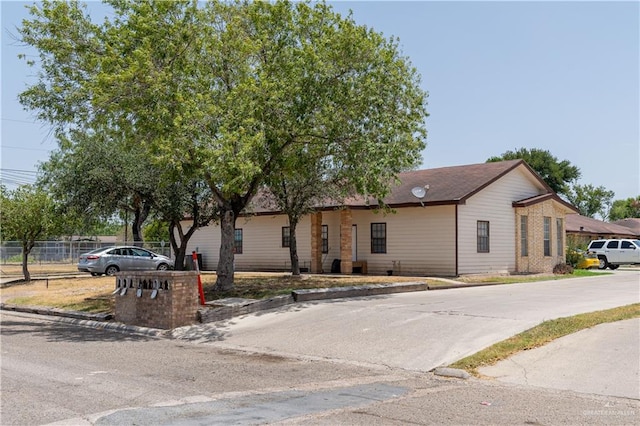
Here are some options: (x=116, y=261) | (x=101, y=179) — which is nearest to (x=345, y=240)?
(x=116, y=261)

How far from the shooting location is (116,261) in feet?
101

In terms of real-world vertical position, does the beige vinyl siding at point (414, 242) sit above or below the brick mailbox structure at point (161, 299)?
above

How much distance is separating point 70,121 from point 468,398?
14.4 metres

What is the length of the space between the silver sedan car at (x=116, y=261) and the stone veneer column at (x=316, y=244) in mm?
8014

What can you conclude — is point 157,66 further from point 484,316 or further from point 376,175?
point 484,316

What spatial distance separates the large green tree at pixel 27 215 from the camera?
1039 inches

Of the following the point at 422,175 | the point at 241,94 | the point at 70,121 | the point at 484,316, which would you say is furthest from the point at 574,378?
the point at 422,175

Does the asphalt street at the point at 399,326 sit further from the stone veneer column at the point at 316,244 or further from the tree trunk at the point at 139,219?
the tree trunk at the point at 139,219

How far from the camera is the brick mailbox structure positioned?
14445 millimetres

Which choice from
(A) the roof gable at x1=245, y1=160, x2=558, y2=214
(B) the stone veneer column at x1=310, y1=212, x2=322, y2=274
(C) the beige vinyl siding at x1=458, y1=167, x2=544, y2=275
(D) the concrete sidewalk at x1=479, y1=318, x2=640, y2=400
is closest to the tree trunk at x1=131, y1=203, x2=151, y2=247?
(A) the roof gable at x1=245, y1=160, x2=558, y2=214

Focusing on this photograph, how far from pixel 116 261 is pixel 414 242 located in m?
14.7

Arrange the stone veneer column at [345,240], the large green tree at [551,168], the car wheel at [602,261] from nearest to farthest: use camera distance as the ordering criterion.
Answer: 1. the stone veneer column at [345,240]
2. the car wheel at [602,261]
3. the large green tree at [551,168]

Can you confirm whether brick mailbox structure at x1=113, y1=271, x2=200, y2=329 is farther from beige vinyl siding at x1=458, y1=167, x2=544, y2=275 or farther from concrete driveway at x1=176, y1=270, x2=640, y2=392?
beige vinyl siding at x1=458, y1=167, x2=544, y2=275

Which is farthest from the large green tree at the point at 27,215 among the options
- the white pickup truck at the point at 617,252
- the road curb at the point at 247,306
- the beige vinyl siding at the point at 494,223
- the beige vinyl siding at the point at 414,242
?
the white pickup truck at the point at 617,252
